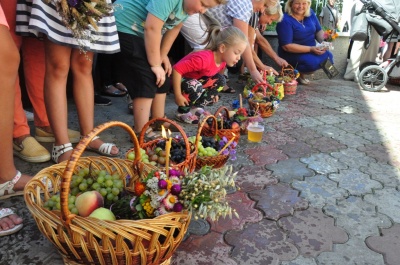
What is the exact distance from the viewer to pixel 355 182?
7.85 ft

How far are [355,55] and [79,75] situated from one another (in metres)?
5.02

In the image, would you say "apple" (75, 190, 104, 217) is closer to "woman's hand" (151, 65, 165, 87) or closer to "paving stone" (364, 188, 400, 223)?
"woman's hand" (151, 65, 165, 87)

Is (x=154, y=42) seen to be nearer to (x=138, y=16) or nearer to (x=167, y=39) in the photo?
(x=138, y=16)

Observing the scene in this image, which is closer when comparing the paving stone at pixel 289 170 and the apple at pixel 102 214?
the apple at pixel 102 214

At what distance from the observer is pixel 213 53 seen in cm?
343

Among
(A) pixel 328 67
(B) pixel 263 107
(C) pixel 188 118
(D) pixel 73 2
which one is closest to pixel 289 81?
(A) pixel 328 67

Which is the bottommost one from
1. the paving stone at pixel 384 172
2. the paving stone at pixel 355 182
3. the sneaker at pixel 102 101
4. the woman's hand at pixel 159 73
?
the sneaker at pixel 102 101

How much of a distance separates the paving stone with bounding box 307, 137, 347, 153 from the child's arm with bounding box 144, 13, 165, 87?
1387 millimetres

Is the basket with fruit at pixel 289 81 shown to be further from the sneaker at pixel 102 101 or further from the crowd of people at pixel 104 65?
the sneaker at pixel 102 101

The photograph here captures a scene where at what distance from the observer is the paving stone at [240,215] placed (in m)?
1.82

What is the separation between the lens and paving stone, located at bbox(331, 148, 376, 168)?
106 inches

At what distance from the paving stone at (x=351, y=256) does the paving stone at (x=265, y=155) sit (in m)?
0.97

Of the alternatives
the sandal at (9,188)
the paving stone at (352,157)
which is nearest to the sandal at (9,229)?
the sandal at (9,188)

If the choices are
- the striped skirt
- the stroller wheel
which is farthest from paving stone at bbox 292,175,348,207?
the stroller wheel
